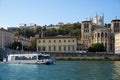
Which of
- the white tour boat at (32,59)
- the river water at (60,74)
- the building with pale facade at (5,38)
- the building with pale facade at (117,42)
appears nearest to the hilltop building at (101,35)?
the building with pale facade at (117,42)

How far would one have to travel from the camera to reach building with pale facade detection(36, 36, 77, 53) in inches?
4341

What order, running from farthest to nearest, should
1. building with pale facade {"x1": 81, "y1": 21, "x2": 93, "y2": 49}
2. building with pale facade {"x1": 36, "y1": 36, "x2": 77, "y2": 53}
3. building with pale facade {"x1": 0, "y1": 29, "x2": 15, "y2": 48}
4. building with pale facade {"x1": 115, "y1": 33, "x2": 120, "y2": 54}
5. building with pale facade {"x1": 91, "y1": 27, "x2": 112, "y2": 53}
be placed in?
building with pale facade {"x1": 81, "y1": 21, "x2": 93, "y2": 49} < building with pale facade {"x1": 91, "y1": 27, "x2": 112, "y2": 53} < building with pale facade {"x1": 115, "y1": 33, "x2": 120, "y2": 54} < building with pale facade {"x1": 0, "y1": 29, "x2": 15, "y2": 48} < building with pale facade {"x1": 36, "y1": 36, "x2": 77, "y2": 53}

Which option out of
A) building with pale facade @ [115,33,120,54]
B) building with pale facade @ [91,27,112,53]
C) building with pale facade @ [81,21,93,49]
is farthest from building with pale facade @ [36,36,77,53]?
building with pale facade @ [81,21,93,49]

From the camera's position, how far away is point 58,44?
111500mm

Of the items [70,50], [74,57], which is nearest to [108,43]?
[70,50]

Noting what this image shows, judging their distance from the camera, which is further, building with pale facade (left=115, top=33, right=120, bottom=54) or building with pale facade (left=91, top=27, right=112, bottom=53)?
building with pale facade (left=91, top=27, right=112, bottom=53)

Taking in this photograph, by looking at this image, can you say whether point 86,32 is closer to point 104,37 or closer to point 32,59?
point 104,37

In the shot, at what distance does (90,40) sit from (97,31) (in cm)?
1122

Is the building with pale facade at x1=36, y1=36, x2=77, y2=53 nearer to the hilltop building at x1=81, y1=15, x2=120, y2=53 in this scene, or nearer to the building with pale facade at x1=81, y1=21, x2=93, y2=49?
the hilltop building at x1=81, y1=15, x2=120, y2=53

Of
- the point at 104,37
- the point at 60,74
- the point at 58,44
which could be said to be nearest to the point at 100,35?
the point at 104,37

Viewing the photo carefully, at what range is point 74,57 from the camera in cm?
9794

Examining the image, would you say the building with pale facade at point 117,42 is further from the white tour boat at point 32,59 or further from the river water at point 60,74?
the river water at point 60,74

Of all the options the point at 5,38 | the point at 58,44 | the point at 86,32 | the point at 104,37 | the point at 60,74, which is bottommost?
the point at 60,74

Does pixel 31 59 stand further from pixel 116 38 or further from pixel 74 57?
pixel 116 38
